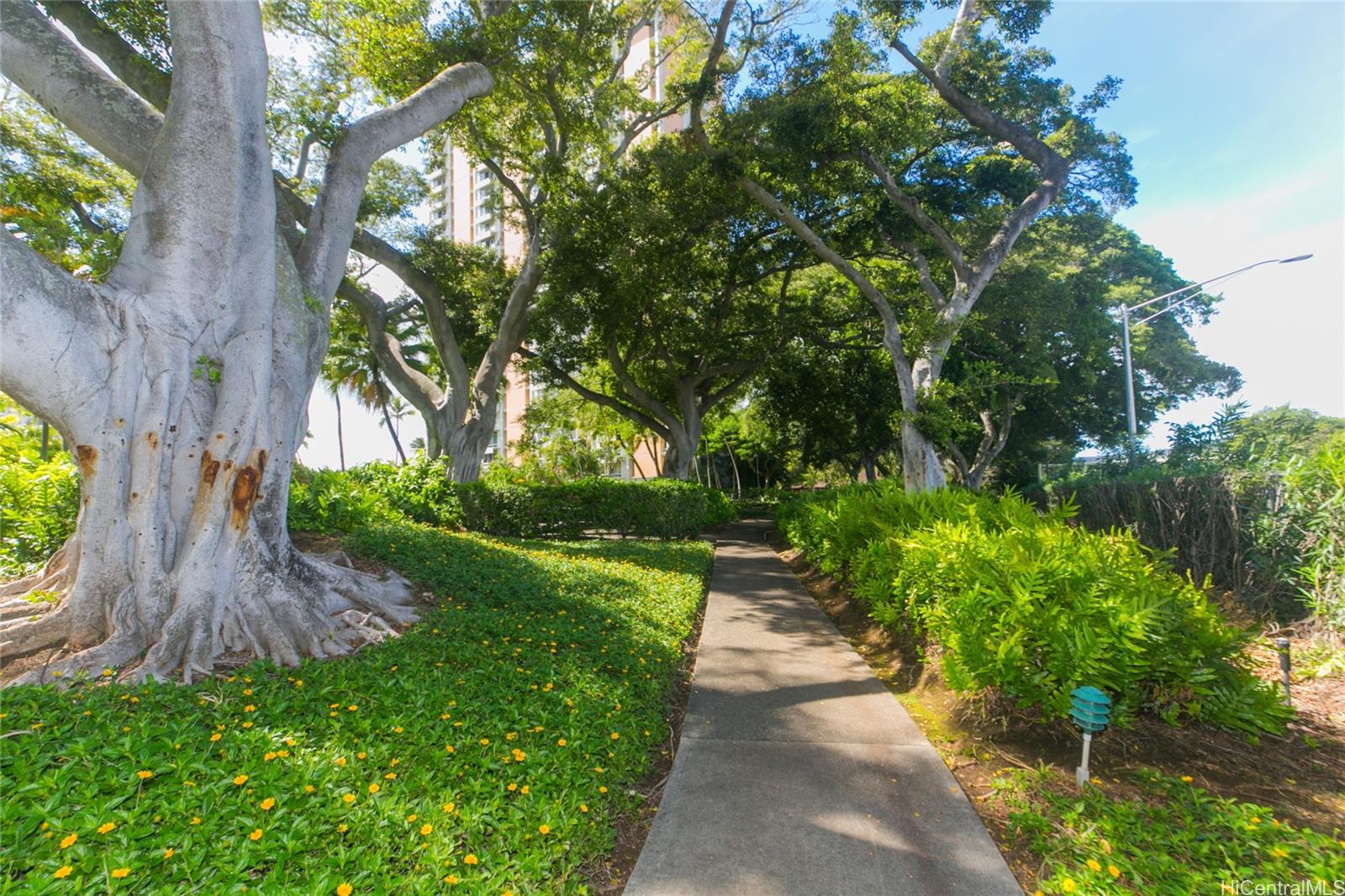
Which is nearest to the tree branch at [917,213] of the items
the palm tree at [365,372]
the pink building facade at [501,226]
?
the palm tree at [365,372]

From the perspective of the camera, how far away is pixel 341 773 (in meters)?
2.92

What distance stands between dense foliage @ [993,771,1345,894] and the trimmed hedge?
9.74 m

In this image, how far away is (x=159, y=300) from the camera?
167 inches

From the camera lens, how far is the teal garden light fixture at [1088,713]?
3.28 m

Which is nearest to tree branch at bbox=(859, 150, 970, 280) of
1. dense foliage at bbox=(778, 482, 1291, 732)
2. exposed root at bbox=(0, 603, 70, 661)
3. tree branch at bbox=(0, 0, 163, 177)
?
dense foliage at bbox=(778, 482, 1291, 732)

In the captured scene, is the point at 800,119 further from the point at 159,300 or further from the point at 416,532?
the point at 159,300

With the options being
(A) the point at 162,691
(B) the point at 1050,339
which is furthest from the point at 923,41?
(A) the point at 162,691

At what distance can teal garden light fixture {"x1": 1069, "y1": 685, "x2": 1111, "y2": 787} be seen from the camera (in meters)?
3.28

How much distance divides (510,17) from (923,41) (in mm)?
7772

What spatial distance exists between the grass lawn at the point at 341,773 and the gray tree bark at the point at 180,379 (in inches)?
24.8

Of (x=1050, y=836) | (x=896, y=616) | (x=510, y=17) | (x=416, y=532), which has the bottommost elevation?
(x=1050, y=836)

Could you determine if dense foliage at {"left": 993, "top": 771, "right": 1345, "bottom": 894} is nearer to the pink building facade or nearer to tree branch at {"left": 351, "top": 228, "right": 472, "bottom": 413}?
tree branch at {"left": 351, "top": 228, "right": 472, "bottom": 413}

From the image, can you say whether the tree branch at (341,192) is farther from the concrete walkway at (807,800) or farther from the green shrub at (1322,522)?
the green shrub at (1322,522)

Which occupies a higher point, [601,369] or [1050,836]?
[601,369]
